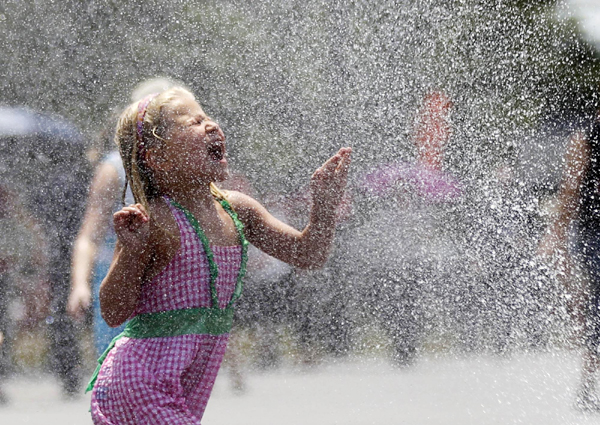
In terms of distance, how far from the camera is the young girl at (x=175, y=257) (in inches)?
68.5

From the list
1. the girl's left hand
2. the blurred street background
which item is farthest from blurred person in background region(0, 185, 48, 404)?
the girl's left hand

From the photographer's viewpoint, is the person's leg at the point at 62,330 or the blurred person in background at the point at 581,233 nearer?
the blurred person in background at the point at 581,233

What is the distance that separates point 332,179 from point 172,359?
0.57m

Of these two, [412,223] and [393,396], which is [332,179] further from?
[412,223]

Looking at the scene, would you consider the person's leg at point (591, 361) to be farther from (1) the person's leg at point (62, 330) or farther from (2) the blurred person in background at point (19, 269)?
(2) the blurred person in background at point (19, 269)

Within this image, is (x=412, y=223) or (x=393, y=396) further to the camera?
(x=412, y=223)

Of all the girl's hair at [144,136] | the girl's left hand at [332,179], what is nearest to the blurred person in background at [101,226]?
the girl's hair at [144,136]

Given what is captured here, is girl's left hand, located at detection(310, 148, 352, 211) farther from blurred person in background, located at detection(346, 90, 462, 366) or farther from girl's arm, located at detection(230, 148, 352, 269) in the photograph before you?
blurred person in background, located at detection(346, 90, 462, 366)

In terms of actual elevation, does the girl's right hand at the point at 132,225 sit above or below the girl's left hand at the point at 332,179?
below

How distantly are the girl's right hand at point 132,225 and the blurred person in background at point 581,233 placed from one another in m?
2.05

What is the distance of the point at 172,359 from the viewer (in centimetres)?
177

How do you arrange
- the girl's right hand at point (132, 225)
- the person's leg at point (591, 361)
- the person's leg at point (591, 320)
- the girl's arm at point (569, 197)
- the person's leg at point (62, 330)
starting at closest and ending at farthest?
the girl's right hand at point (132, 225), the person's leg at point (591, 361), the person's leg at point (591, 320), the girl's arm at point (569, 197), the person's leg at point (62, 330)

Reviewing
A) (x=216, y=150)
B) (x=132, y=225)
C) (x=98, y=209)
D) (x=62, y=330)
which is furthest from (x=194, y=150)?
(x=62, y=330)

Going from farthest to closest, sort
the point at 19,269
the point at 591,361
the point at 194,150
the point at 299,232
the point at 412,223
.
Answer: the point at 19,269 → the point at 412,223 → the point at 591,361 → the point at 299,232 → the point at 194,150
